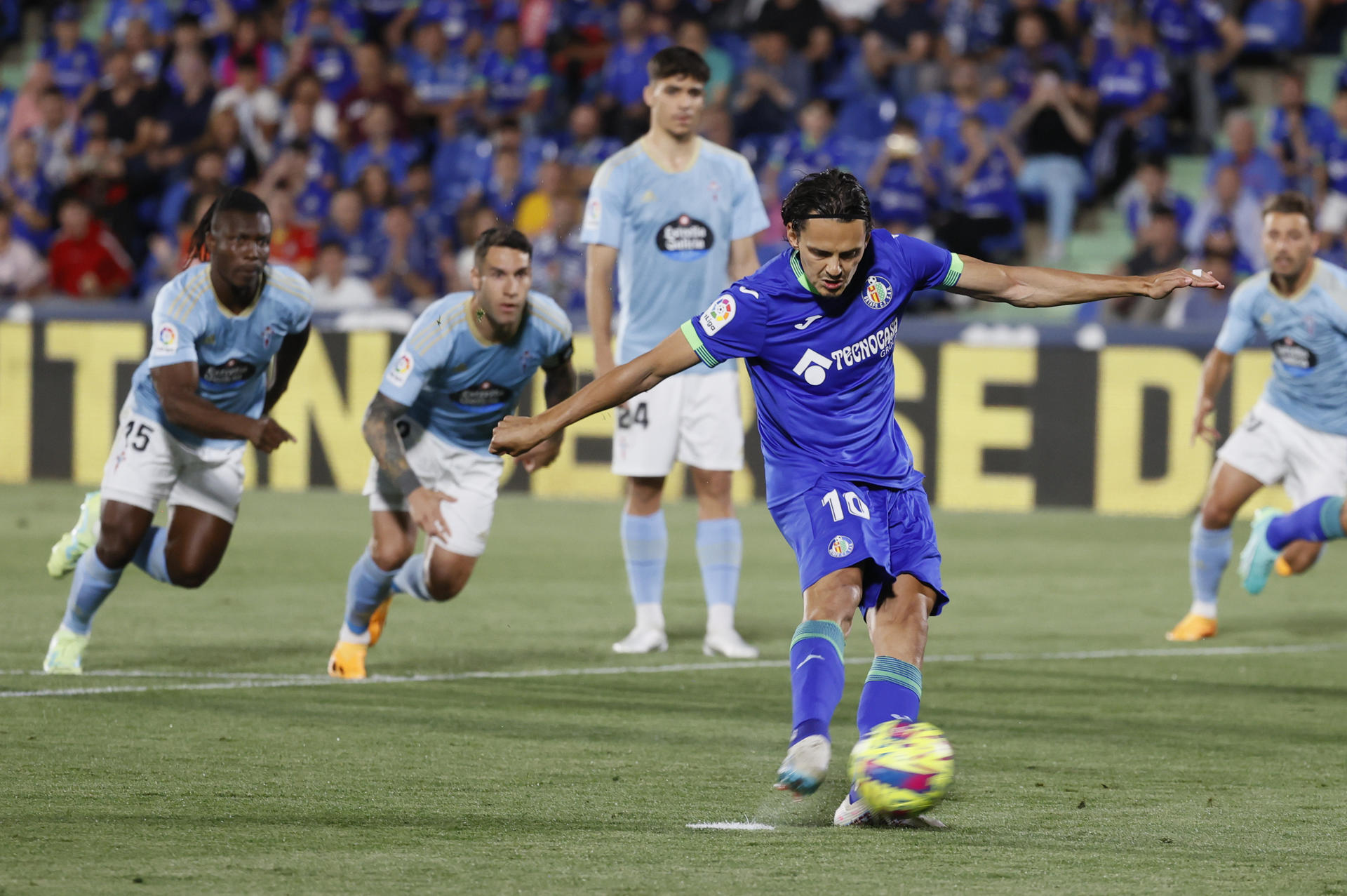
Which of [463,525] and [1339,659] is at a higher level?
[463,525]

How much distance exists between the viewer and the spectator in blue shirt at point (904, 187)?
16219 millimetres

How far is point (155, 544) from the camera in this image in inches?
311

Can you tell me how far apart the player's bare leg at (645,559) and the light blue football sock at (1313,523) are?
2927mm

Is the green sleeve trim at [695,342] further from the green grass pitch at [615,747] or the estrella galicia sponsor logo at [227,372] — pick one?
the estrella galicia sponsor logo at [227,372]

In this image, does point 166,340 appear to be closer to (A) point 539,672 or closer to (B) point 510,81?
(A) point 539,672

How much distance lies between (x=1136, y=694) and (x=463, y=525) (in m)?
2.74

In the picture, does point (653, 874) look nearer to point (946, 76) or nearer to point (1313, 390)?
point (1313, 390)

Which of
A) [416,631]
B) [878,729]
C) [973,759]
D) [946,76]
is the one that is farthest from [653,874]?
[946,76]

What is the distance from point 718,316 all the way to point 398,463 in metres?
2.34

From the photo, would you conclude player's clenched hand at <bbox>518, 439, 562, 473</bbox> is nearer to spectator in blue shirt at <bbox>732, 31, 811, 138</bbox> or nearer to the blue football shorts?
the blue football shorts

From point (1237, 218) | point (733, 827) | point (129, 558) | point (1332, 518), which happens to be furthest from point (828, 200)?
point (1237, 218)

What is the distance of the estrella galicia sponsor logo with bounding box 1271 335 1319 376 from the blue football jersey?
4317 millimetres

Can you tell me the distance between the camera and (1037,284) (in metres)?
5.41

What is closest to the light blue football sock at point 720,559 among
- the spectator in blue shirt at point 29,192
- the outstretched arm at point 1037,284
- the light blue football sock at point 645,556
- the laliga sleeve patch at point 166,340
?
the light blue football sock at point 645,556
